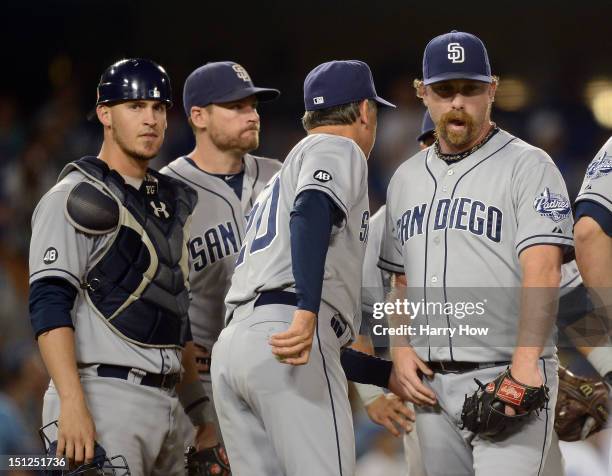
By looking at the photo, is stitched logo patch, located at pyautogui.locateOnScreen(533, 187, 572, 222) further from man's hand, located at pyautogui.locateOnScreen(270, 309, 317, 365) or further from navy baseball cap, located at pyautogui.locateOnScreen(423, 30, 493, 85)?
man's hand, located at pyautogui.locateOnScreen(270, 309, 317, 365)

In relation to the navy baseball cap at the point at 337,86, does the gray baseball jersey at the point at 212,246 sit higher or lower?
lower

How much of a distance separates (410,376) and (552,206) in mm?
594

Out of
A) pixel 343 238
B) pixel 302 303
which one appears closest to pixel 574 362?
pixel 343 238

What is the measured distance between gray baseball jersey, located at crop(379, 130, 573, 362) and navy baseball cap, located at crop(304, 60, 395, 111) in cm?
33

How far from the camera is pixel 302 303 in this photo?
2244mm

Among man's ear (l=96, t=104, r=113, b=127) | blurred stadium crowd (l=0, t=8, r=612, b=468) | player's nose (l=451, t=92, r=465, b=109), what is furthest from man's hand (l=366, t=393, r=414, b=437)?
blurred stadium crowd (l=0, t=8, r=612, b=468)

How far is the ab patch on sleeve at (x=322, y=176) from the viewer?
2.36 metres

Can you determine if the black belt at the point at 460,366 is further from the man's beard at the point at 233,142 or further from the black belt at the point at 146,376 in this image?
the man's beard at the point at 233,142

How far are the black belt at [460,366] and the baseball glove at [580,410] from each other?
0.49m

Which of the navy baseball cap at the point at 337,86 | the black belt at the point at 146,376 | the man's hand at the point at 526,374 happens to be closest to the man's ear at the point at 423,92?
the navy baseball cap at the point at 337,86

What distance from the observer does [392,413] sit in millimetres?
2943

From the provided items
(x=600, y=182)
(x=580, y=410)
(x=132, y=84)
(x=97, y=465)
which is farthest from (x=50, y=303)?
(x=580, y=410)

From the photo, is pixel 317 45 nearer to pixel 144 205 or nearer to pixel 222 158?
pixel 222 158

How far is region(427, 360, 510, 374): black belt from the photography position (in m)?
2.47
